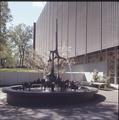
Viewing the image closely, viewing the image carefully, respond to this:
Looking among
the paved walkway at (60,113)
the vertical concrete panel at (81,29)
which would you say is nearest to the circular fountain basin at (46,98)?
the paved walkway at (60,113)

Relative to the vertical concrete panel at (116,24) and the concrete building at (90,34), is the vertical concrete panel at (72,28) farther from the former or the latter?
the vertical concrete panel at (116,24)

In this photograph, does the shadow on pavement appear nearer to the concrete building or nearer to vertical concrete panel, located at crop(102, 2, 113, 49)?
the concrete building

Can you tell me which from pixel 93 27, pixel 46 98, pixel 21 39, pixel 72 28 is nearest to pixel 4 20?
pixel 93 27

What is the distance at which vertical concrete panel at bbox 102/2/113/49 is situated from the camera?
32281mm

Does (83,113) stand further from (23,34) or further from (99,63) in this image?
(23,34)

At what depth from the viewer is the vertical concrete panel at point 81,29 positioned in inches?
1676

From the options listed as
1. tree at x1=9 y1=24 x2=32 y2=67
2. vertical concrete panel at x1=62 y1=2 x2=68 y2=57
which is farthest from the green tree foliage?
tree at x1=9 y1=24 x2=32 y2=67

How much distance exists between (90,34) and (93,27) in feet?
5.18

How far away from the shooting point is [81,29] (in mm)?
43938

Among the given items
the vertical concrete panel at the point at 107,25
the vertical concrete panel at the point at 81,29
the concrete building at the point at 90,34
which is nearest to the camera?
the vertical concrete panel at the point at 107,25

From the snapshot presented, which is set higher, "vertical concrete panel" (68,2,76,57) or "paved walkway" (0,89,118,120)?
"vertical concrete panel" (68,2,76,57)

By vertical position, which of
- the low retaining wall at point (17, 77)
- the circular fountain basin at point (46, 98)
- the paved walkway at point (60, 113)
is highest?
the low retaining wall at point (17, 77)

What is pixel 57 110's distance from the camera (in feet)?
45.3

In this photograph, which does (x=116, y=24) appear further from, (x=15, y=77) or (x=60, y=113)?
(x=60, y=113)
